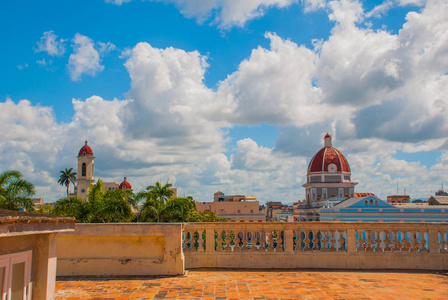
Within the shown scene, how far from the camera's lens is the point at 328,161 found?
78312 millimetres

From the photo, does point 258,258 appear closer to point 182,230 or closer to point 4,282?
point 182,230

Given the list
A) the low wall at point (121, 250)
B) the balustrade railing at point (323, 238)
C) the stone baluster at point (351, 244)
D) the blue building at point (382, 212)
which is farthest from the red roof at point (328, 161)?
the low wall at point (121, 250)

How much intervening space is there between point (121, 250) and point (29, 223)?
4778mm

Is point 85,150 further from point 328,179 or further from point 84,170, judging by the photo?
point 328,179

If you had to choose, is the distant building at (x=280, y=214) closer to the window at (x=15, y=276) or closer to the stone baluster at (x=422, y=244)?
the stone baluster at (x=422, y=244)

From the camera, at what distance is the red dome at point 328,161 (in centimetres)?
7800

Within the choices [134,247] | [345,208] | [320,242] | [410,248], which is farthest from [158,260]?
[345,208]

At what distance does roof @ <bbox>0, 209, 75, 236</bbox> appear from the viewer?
349 cm

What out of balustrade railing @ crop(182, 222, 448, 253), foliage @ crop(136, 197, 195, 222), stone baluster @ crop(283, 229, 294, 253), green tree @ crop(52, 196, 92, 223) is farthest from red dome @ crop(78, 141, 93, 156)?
stone baluster @ crop(283, 229, 294, 253)

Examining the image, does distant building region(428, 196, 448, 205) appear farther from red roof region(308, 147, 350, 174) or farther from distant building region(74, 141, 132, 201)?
distant building region(74, 141, 132, 201)

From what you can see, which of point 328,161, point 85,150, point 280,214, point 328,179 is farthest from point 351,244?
point 280,214

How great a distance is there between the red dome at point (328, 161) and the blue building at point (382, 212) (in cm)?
2499

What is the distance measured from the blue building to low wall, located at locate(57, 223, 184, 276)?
4490cm

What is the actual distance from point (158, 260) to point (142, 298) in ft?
5.86
